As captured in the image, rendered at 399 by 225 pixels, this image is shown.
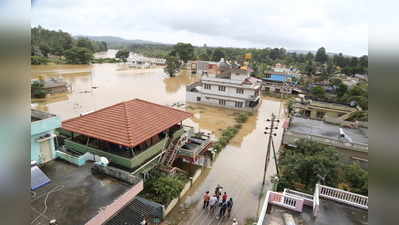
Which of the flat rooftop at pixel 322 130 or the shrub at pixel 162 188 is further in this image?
the flat rooftop at pixel 322 130

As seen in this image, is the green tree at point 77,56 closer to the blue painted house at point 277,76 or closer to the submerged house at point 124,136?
the blue painted house at point 277,76

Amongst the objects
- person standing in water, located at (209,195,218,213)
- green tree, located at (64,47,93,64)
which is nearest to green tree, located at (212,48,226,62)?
green tree, located at (64,47,93,64)

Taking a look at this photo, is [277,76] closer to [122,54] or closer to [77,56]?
[77,56]

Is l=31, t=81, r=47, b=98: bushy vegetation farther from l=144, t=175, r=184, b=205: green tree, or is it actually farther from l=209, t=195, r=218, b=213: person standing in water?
l=209, t=195, r=218, b=213: person standing in water

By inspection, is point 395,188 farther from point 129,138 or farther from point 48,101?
point 48,101

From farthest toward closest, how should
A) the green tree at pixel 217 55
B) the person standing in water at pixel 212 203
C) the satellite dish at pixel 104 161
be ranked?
the green tree at pixel 217 55
the person standing in water at pixel 212 203
the satellite dish at pixel 104 161

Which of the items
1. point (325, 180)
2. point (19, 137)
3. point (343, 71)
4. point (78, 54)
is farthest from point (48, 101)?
point (343, 71)

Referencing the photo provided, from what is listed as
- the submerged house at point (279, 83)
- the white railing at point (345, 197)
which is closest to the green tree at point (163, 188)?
the white railing at point (345, 197)
